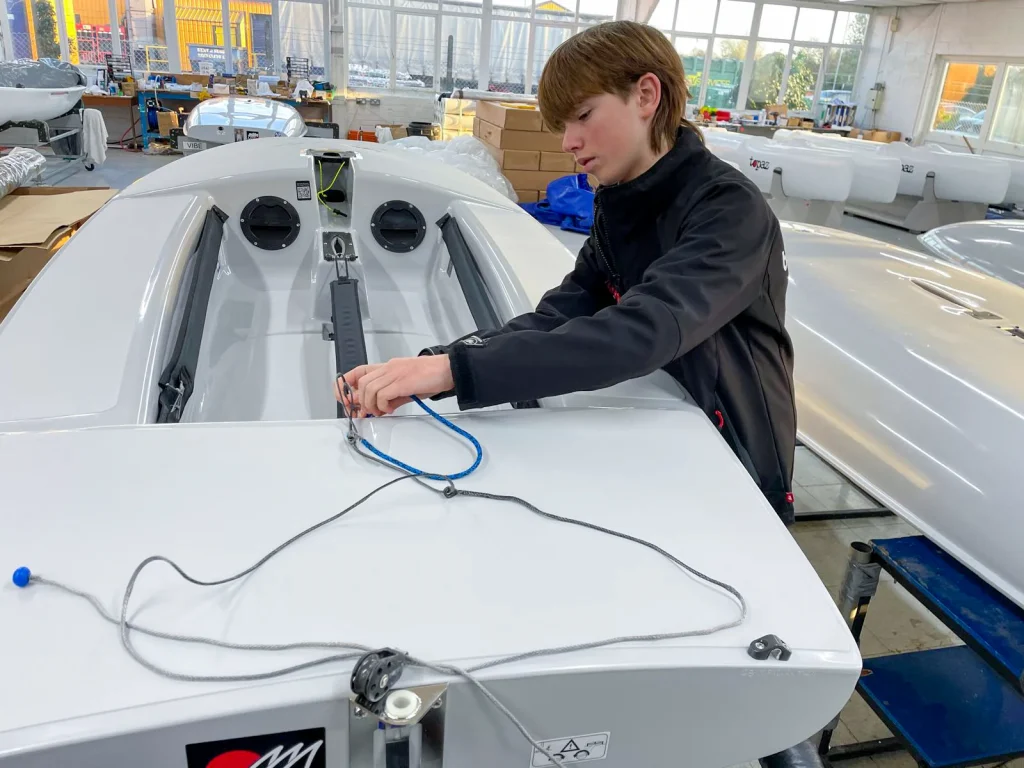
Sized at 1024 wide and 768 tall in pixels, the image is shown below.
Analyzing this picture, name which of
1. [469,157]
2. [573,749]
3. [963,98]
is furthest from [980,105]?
[573,749]

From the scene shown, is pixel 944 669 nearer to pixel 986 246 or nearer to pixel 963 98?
pixel 986 246

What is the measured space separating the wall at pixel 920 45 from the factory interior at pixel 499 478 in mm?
9349

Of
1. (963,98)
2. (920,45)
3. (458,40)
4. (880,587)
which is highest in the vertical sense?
(920,45)

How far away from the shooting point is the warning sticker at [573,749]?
2.15ft

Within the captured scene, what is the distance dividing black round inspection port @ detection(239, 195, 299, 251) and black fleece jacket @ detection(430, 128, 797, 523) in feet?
4.62

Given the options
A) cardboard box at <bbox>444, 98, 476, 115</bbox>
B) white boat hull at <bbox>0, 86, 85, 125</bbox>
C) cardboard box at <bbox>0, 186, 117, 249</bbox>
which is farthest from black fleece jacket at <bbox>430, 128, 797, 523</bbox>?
cardboard box at <bbox>444, 98, 476, 115</bbox>

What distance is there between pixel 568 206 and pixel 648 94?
4478 millimetres

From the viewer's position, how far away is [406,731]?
0.61 metres

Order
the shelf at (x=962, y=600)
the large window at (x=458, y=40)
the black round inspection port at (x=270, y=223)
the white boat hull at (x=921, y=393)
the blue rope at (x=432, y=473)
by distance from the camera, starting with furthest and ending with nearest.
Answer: the large window at (x=458, y=40) < the black round inspection port at (x=270, y=223) < the white boat hull at (x=921, y=393) < the shelf at (x=962, y=600) < the blue rope at (x=432, y=473)

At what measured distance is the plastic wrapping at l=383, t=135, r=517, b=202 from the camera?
5.15 meters

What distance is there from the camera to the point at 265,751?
1.91ft

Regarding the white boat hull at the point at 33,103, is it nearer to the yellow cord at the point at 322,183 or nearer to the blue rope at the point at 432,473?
the yellow cord at the point at 322,183

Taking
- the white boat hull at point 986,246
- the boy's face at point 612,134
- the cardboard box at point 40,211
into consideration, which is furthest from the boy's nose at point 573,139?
the white boat hull at point 986,246

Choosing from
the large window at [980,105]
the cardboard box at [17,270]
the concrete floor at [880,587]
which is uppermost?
the large window at [980,105]
